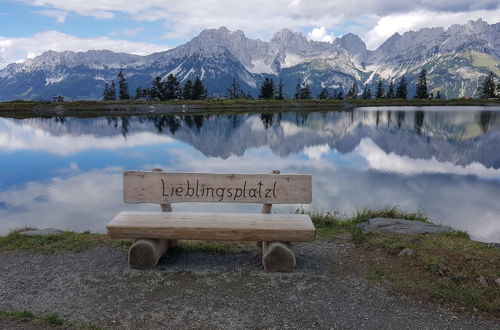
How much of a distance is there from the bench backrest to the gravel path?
1.32m

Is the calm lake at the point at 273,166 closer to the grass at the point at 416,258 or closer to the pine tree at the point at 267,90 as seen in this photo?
the grass at the point at 416,258

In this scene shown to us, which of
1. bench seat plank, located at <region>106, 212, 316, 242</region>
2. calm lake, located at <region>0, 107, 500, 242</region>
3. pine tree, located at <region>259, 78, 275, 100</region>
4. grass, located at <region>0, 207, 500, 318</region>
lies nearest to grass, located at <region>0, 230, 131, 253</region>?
grass, located at <region>0, 207, 500, 318</region>

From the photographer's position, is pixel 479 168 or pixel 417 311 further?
pixel 479 168

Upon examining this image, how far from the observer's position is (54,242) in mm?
9594

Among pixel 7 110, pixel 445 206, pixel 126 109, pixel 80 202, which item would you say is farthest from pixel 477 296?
pixel 7 110

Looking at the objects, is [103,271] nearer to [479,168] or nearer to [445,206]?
[445,206]

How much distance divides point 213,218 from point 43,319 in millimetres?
3553

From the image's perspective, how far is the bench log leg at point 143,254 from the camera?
7.82 metres

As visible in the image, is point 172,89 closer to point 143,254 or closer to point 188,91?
point 188,91

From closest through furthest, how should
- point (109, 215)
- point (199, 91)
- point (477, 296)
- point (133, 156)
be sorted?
1. point (477, 296)
2. point (109, 215)
3. point (133, 156)
4. point (199, 91)

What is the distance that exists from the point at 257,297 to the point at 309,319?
107 cm

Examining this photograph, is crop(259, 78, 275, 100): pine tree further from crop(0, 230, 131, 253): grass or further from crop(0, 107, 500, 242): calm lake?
crop(0, 230, 131, 253): grass

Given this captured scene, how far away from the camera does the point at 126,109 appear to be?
10456cm

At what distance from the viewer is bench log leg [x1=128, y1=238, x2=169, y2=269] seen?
308 inches
